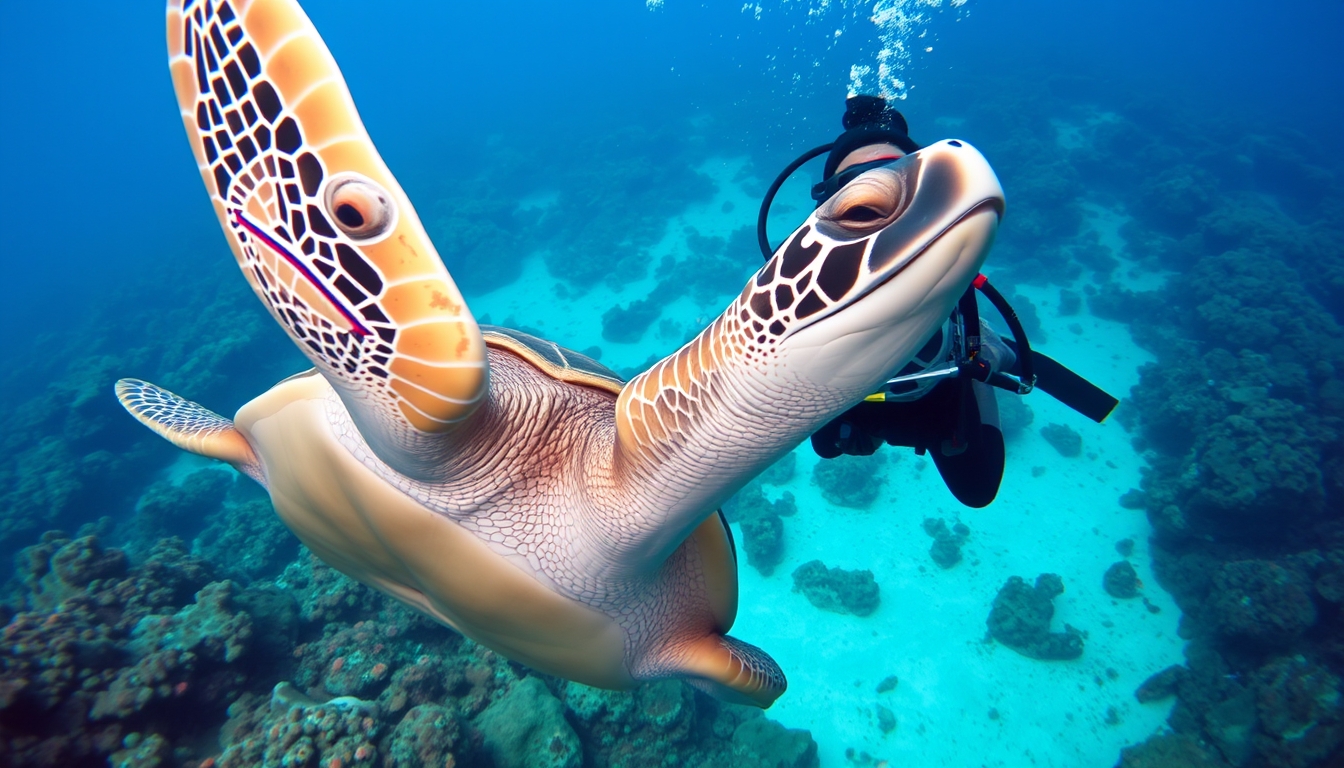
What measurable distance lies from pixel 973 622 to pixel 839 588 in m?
1.84

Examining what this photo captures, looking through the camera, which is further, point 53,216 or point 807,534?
point 53,216

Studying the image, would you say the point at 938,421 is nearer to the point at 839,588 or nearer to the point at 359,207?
the point at 359,207

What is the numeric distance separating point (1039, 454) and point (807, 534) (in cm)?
471

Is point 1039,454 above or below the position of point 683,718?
below

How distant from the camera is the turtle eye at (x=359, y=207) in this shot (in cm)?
98

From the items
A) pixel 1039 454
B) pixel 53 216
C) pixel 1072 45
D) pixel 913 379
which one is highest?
pixel 53 216

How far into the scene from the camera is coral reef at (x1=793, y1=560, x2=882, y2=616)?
7457mm

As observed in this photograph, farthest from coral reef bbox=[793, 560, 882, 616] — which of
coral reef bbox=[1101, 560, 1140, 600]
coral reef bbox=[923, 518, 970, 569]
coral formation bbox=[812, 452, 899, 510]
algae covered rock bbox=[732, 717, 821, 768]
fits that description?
coral reef bbox=[1101, 560, 1140, 600]

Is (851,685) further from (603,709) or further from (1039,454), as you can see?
(1039,454)

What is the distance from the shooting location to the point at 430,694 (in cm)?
365

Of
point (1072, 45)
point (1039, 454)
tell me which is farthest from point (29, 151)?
point (1072, 45)

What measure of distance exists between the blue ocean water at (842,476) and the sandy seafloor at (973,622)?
4 centimetres

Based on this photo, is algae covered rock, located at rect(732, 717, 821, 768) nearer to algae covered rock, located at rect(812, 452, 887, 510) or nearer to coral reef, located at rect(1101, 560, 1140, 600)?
algae covered rock, located at rect(812, 452, 887, 510)

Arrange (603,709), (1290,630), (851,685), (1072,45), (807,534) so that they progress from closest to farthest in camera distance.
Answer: (603,709)
(1290,630)
(851,685)
(807,534)
(1072,45)
